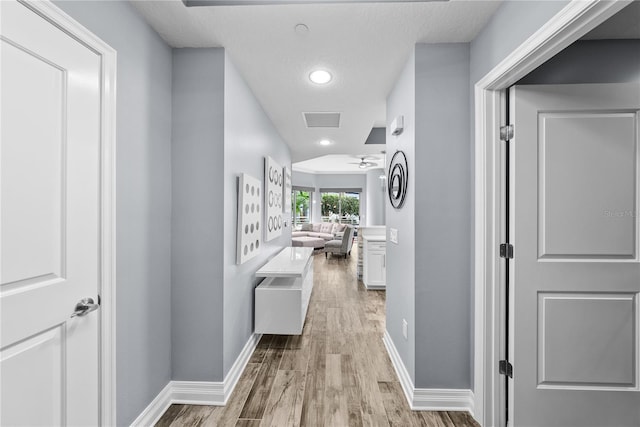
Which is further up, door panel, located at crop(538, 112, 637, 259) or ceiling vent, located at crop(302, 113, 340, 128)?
ceiling vent, located at crop(302, 113, 340, 128)

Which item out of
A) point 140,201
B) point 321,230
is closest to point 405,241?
point 140,201

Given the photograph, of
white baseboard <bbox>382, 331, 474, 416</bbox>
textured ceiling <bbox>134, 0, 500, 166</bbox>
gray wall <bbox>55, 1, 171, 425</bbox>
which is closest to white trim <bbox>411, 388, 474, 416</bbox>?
white baseboard <bbox>382, 331, 474, 416</bbox>

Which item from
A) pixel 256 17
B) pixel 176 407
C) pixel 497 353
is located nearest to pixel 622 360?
pixel 497 353

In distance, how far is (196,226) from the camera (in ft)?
6.42

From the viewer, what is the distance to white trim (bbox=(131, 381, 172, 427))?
165cm

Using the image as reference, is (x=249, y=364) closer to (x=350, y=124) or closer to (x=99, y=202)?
(x=99, y=202)

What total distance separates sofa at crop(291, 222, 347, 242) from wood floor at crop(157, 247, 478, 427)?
6.02 metres

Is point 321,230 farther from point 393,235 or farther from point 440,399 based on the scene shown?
point 440,399

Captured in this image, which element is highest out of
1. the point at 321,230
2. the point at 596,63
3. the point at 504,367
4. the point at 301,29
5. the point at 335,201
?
the point at 301,29

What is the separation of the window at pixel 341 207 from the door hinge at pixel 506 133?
9174 millimetres

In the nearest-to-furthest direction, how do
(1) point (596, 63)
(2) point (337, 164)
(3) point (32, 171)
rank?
(3) point (32, 171) < (1) point (596, 63) < (2) point (337, 164)

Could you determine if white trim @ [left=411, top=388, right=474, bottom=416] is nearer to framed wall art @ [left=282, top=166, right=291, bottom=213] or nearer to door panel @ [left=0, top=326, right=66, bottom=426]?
door panel @ [left=0, top=326, right=66, bottom=426]

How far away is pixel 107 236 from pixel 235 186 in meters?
0.94

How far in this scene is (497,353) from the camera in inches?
67.8
